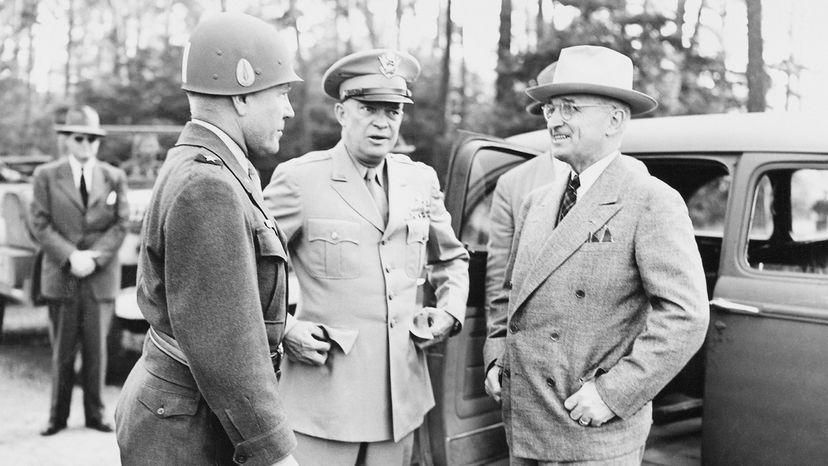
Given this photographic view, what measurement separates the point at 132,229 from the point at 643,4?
6.83 metres

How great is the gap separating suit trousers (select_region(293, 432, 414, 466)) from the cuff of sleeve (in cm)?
105

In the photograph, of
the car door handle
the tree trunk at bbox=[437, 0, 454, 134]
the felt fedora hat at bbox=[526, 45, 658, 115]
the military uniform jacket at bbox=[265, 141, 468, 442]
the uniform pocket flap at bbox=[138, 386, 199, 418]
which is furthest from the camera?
the tree trunk at bbox=[437, 0, 454, 134]

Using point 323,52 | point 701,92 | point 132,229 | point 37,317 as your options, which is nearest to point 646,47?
point 701,92

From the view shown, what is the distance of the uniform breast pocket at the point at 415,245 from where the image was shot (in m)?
2.96

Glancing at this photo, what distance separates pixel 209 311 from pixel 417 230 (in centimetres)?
140

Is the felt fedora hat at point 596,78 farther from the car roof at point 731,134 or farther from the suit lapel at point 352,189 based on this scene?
the car roof at point 731,134

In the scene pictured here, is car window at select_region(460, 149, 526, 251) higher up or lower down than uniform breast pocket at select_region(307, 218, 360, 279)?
higher up

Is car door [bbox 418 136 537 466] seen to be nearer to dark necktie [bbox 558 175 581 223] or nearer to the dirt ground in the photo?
dark necktie [bbox 558 175 581 223]

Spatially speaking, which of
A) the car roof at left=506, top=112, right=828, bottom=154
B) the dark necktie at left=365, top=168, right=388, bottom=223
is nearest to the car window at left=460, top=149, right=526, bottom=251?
the car roof at left=506, top=112, right=828, bottom=154

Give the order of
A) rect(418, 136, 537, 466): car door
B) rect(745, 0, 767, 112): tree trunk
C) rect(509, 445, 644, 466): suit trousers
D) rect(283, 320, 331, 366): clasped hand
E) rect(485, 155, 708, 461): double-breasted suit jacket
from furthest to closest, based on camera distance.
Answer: rect(745, 0, 767, 112): tree trunk, rect(418, 136, 537, 466): car door, rect(283, 320, 331, 366): clasped hand, rect(509, 445, 644, 466): suit trousers, rect(485, 155, 708, 461): double-breasted suit jacket

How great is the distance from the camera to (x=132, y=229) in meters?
6.64

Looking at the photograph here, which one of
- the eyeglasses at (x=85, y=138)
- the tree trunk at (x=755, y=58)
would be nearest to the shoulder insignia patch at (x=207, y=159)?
the eyeglasses at (x=85, y=138)

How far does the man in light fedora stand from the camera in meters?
2.28

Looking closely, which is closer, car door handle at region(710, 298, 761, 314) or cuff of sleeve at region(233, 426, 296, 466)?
cuff of sleeve at region(233, 426, 296, 466)
